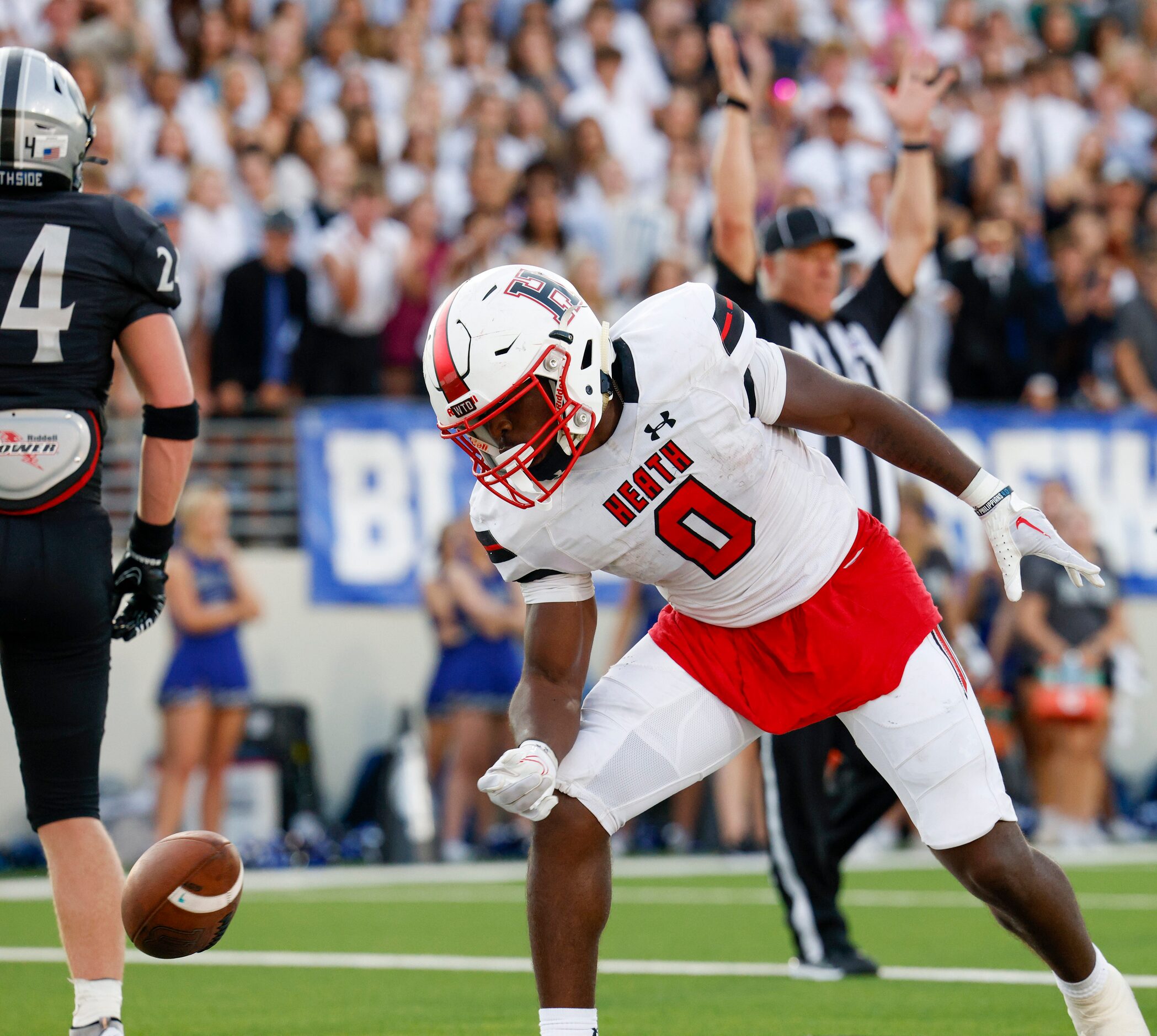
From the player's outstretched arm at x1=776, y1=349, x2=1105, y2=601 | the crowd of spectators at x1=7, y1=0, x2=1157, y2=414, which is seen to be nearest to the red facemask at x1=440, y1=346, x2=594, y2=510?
the player's outstretched arm at x1=776, y1=349, x2=1105, y2=601

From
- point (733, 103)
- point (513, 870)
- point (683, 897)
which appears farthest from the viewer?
point (513, 870)

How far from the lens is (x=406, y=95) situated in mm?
11922

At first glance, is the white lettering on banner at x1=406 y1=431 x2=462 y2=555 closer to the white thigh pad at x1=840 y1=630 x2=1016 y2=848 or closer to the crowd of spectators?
the crowd of spectators

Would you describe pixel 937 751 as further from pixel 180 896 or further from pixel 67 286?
pixel 67 286

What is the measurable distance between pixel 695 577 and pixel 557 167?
8381mm

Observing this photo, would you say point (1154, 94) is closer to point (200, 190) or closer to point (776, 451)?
point (200, 190)

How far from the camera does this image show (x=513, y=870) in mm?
9078

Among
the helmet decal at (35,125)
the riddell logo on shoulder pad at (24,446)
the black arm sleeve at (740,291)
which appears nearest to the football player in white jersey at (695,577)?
the riddell logo on shoulder pad at (24,446)

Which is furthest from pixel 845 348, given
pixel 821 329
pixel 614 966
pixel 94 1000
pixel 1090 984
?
pixel 94 1000

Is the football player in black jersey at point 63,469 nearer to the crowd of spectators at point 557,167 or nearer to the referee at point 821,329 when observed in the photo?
the referee at point 821,329

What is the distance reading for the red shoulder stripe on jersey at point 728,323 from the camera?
363cm

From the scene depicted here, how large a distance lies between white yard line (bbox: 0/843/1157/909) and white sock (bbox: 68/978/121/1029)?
4373 mm

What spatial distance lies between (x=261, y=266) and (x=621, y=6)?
5.24 m

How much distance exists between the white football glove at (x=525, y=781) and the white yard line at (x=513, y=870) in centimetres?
498
